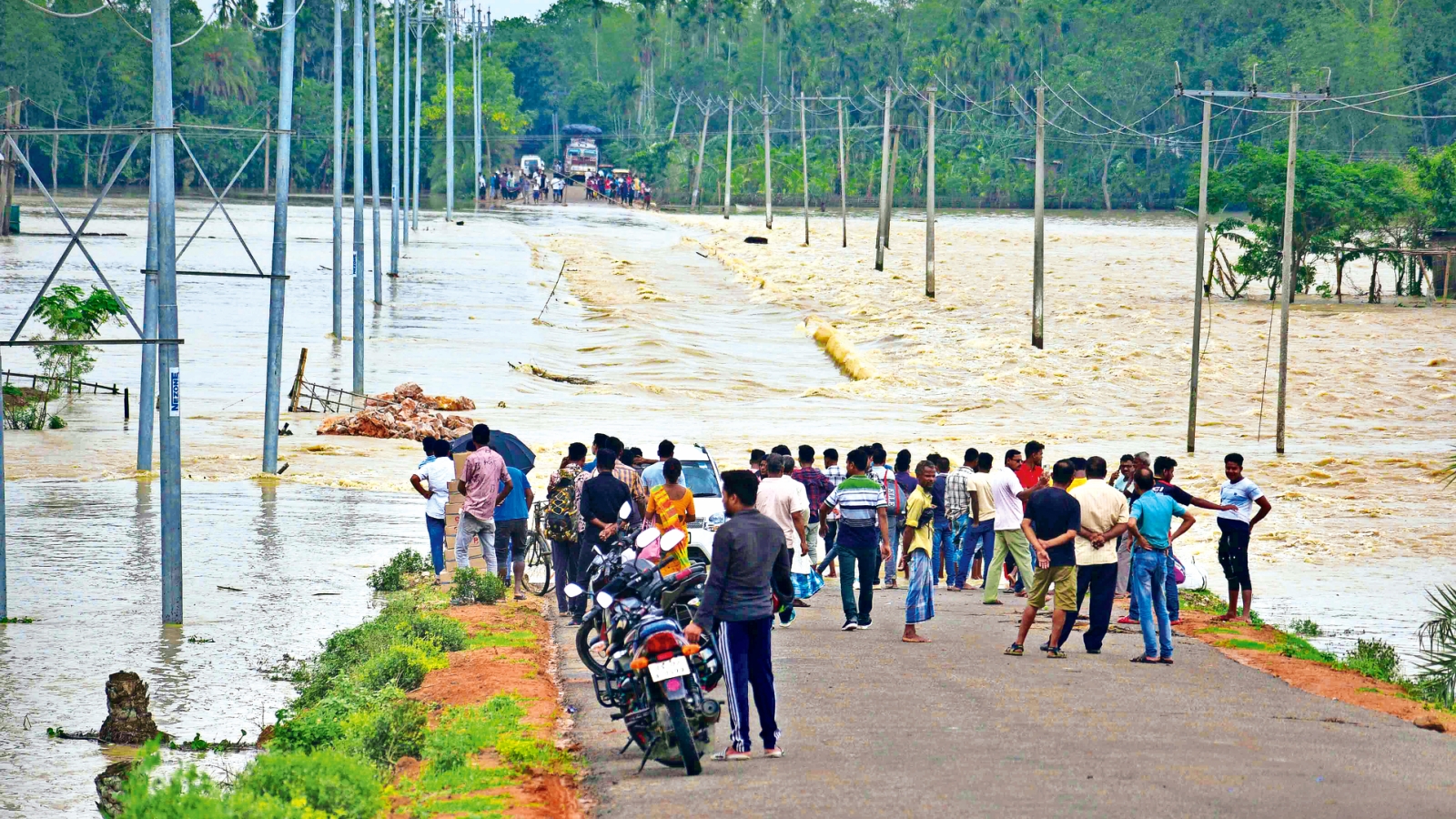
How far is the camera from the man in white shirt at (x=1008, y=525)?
49.0ft

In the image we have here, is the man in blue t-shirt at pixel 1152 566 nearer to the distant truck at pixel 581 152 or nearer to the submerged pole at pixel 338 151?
the submerged pole at pixel 338 151

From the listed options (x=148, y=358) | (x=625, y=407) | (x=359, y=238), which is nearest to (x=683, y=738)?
(x=148, y=358)

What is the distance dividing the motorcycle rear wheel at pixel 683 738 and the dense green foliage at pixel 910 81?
10082 centimetres

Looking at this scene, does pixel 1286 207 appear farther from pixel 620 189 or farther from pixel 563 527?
pixel 620 189

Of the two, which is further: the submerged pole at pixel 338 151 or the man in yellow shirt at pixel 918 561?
the submerged pole at pixel 338 151

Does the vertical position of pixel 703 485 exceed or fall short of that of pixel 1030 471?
it falls short

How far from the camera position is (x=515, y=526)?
15.9 meters

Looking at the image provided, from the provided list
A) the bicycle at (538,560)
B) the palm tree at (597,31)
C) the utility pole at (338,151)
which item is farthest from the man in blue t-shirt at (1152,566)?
the palm tree at (597,31)

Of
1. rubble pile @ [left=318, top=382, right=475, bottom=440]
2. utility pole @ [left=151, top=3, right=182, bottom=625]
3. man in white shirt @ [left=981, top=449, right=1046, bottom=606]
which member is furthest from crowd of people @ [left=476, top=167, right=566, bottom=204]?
man in white shirt @ [left=981, top=449, right=1046, bottom=606]

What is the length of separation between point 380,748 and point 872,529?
204 inches

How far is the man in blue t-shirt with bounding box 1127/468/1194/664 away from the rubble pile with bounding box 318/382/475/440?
1931 centimetres

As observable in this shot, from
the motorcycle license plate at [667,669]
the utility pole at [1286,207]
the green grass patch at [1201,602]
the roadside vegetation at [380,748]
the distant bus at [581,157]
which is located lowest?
the green grass patch at [1201,602]

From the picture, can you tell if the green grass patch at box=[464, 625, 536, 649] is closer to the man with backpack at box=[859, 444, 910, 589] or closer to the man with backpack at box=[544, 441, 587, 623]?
the man with backpack at box=[544, 441, 587, 623]

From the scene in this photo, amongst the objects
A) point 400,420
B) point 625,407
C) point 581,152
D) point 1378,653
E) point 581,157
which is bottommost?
point 625,407
